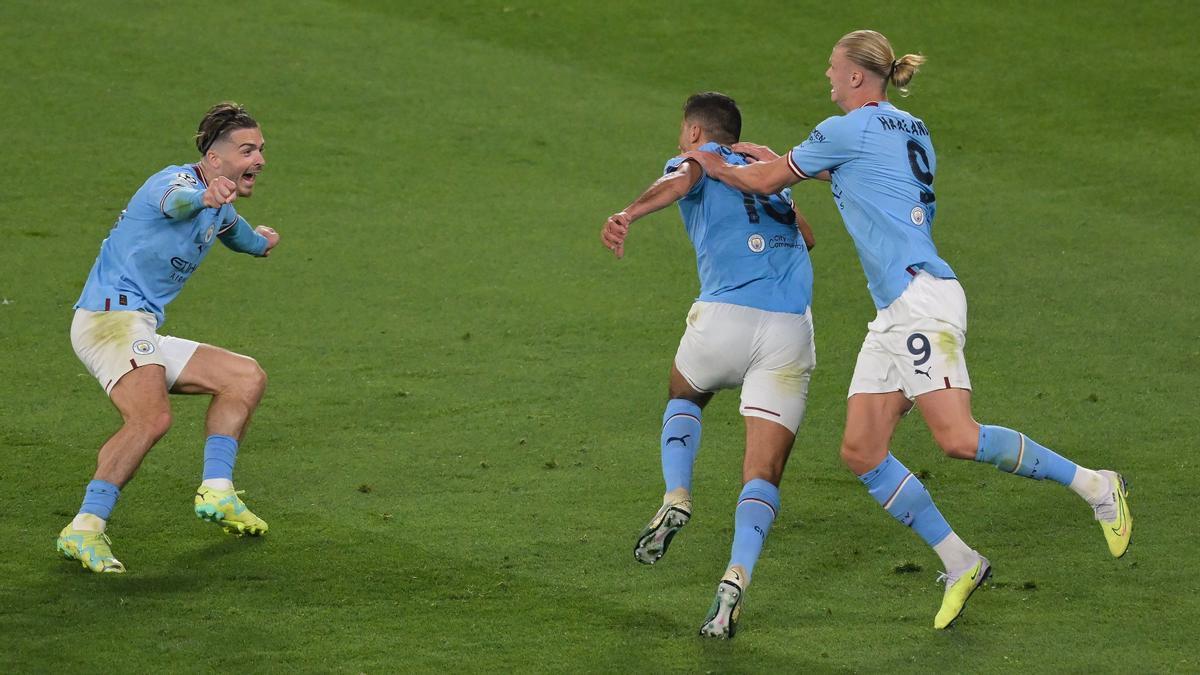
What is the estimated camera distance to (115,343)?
6.48 meters

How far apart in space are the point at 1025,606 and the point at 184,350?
3658mm

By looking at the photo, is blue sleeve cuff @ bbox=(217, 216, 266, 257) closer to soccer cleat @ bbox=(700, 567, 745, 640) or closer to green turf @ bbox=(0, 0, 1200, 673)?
green turf @ bbox=(0, 0, 1200, 673)

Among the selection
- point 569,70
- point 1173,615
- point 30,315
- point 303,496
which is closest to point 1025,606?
point 1173,615

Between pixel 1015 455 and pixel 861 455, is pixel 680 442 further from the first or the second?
pixel 1015 455

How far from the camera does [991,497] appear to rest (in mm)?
7145

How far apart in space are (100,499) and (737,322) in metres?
2.70

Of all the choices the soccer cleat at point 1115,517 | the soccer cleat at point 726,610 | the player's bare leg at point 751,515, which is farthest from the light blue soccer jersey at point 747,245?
the soccer cleat at point 1115,517

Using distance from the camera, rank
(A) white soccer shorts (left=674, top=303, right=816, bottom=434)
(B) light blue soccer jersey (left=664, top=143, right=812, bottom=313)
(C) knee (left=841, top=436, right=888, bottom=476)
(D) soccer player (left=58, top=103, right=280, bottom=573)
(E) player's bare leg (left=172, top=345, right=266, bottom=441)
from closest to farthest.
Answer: (C) knee (left=841, top=436, right=888, bottom=476) < (A) white soccer shorts (left=674, top=303, right=816, bottom=434) < (B) light blue soccer jersey (left=664, top=143, right=812, bottom=313) < (D) soccer player (left=58, top=103, right=280, bottom=573) < (E) player's bare leg (left=172, top=345, right=266, bottom=441)

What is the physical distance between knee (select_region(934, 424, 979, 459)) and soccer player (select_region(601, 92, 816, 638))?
2.11 feet

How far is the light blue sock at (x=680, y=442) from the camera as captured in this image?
6.13 meters

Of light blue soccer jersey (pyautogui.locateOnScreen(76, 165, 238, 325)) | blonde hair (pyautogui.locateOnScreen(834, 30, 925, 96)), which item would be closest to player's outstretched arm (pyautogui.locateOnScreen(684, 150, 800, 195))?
blonde hair (pyautogui.locateOnScreen(834, 30, 925, 96))

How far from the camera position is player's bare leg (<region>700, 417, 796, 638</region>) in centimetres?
559

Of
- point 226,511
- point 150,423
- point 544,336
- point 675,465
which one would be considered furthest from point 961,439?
point 544,336

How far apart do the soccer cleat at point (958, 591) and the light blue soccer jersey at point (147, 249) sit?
11.1 feet
